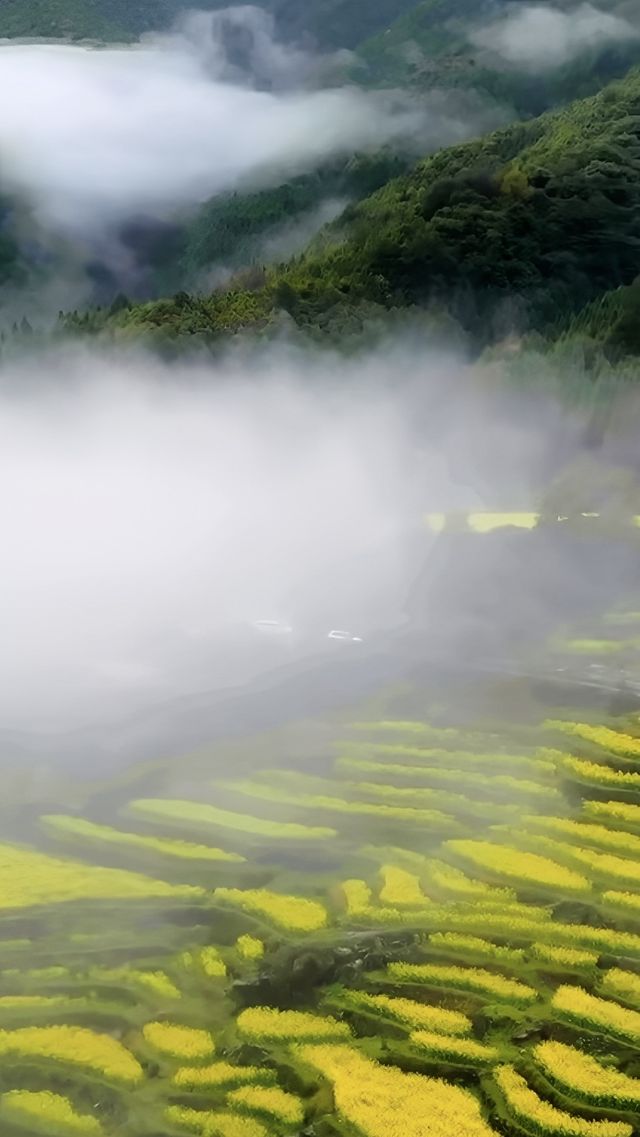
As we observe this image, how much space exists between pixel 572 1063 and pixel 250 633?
1709cm

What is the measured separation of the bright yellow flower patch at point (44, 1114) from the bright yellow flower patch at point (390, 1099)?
10.2ft

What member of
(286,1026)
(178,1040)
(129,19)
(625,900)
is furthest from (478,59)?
(178,1040)

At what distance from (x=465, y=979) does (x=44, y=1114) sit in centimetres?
651

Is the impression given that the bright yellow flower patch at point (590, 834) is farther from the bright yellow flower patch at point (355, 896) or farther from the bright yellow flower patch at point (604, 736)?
the bright yellow flower patch at point (355, 896)

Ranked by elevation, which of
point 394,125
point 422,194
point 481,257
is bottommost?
point 481,257

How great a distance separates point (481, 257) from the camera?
2608 inches

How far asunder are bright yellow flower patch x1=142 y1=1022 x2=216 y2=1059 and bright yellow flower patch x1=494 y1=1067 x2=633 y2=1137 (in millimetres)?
4284

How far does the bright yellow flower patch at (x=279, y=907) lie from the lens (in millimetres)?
18281

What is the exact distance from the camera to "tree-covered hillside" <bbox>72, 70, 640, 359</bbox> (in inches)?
2473

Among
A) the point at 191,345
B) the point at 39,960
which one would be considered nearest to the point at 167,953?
the point at 39,960

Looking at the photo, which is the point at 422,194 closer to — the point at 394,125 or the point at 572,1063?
the point at 394,125

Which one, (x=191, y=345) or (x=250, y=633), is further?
(x=191, y=345)

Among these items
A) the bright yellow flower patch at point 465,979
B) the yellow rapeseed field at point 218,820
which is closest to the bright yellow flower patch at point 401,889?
the bright yellow flower patch at point 465,979

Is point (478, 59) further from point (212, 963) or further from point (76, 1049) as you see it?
point (76, 1049)
